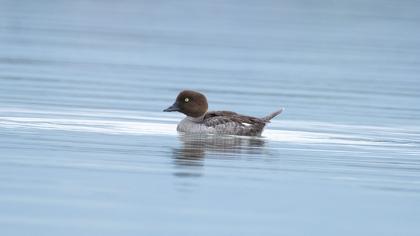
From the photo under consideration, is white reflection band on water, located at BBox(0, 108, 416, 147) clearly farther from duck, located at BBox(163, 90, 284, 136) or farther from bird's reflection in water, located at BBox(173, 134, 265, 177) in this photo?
bird's reflection in water, located at BBox(173, 134, 265, 177)

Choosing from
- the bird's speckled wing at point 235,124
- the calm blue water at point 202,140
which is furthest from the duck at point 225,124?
Answer: the calm blue water at point 202,140

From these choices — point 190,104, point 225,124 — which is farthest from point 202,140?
point 190,104

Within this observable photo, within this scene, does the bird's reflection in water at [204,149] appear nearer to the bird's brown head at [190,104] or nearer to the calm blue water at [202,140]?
the calm blue water at [202,140]

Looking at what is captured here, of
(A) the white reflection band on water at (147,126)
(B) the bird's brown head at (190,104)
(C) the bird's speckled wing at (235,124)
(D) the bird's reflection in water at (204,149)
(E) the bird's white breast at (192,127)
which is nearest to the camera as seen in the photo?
(D) the bird's reflection in water at (204,149)

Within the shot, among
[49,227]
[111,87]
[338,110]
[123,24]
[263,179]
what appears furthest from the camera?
[123,24]

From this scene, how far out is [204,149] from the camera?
1730cm

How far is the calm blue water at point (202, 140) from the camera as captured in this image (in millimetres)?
12625

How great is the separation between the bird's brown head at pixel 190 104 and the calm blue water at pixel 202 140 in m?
0.26

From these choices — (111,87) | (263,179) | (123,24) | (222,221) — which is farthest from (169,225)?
(123,24)

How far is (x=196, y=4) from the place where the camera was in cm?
6956

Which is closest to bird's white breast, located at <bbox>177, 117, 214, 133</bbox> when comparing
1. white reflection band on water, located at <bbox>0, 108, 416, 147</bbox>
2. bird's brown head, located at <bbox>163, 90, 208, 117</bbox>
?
white reflection band on water, located at <bbox>0, 108, 416, 147</bbox>

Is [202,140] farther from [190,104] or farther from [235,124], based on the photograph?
[190,104]

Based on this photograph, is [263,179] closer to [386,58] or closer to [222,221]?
[222,221]

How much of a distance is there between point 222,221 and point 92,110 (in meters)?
8.43
